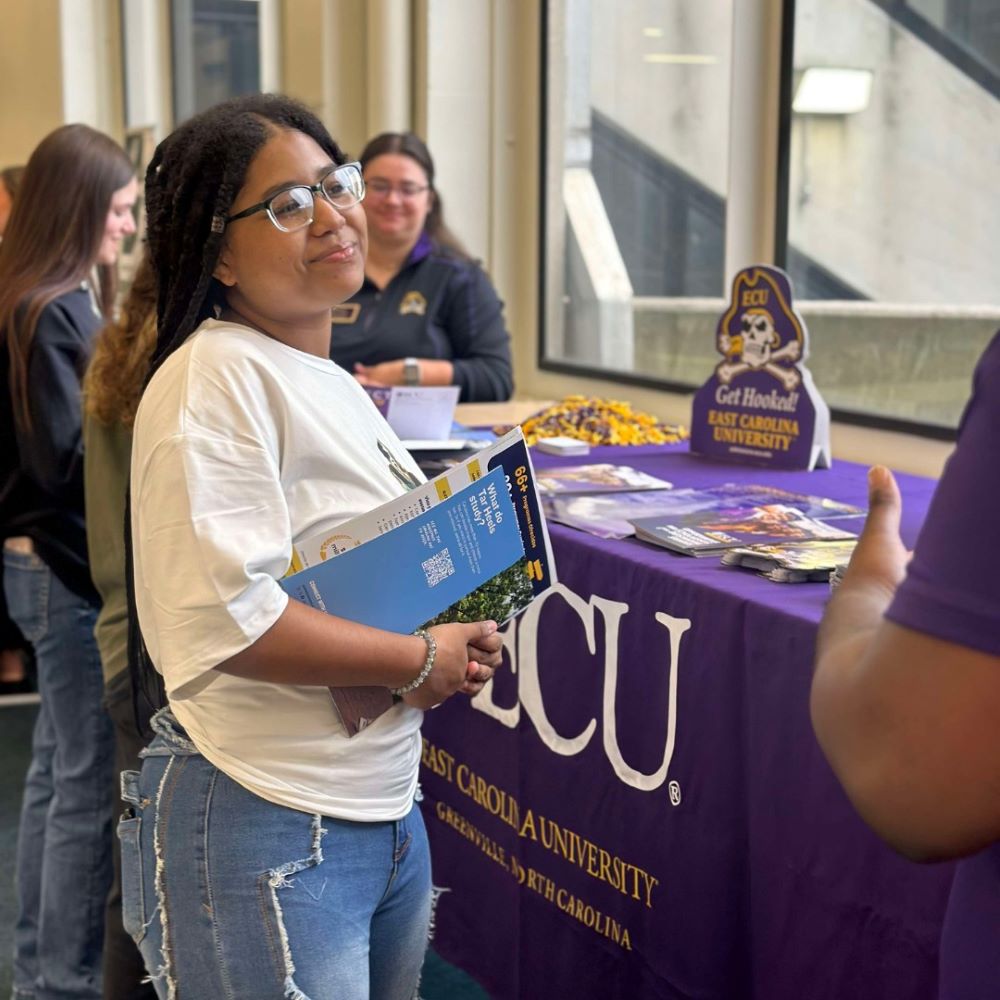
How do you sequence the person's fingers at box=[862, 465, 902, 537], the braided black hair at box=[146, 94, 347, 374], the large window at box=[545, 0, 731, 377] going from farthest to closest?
1. the large window at box=[545, 0, 731, 377]
2. the braided black hair at box=[146, 94, 347, 374]
3. the person's fingers at box=[862, 465, 902, 537]

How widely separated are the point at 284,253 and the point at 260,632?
1.14 feet

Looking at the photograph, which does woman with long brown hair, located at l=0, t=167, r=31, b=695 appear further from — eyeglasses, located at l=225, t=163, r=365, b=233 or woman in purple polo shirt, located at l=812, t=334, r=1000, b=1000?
woman in purple polo shirt, located at l=812, t=334, r=1000, b=1000

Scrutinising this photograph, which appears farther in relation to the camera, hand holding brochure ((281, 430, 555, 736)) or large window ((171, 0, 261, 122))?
large window ((171, 0, 261, 122))

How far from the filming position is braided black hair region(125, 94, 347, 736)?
117 cm

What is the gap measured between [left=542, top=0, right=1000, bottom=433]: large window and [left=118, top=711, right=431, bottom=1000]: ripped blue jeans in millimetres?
2049

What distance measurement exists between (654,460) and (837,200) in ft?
3.88

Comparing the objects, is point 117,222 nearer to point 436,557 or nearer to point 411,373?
point 411,373

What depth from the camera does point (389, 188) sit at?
3373 mm

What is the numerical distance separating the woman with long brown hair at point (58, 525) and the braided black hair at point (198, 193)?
0.99 meters

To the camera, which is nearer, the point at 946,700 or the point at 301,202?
the point at 946,700

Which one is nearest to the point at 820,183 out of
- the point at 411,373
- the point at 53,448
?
the point at 411,373

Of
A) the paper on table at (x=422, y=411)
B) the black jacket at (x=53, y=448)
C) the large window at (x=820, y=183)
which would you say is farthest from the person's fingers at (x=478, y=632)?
the large window at (x=820, y=183)

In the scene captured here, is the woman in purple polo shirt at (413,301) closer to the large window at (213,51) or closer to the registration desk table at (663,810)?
the registration desk table at (663,810)

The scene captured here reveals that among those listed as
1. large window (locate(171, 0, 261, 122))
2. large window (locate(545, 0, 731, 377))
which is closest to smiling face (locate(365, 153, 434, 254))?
large window (locate(545, 0, 731, 377))
